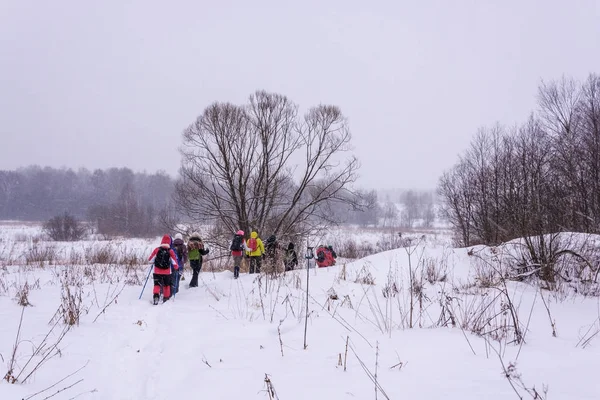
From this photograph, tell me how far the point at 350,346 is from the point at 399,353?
48 centimetres

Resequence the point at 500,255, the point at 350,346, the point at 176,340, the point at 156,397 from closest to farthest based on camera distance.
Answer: the point at 156,397, the point at 350,346, the point at 176,340, the point at 500,255

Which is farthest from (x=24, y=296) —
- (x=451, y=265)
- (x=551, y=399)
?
(x=451, y=265)

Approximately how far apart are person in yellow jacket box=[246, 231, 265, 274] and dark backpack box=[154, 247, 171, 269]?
3.10 m

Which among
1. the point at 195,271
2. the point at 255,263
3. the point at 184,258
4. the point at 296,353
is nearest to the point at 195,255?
the point at 195,271

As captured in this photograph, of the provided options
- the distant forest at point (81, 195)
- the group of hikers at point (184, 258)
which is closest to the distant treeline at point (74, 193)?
the distant forest at point (81, 195)

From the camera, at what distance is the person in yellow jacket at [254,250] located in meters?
9.50

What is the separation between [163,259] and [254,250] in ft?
11.2

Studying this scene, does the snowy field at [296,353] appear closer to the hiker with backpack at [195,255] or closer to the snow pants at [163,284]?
the snow pants at [163,284]

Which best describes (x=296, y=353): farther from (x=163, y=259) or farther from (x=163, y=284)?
(x=163, y=259)

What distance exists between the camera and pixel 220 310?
5148mm

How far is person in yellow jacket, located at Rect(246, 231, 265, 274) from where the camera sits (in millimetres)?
9498

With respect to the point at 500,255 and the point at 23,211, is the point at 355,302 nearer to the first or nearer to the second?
the point at 500,255

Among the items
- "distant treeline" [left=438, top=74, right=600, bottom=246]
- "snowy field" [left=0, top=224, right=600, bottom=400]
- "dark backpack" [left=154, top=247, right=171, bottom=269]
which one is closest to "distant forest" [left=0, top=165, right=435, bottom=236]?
"distant treeline" [left=438, top=74, right=600, bottom=246]

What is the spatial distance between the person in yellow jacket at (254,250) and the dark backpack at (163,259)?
10.2 ft
